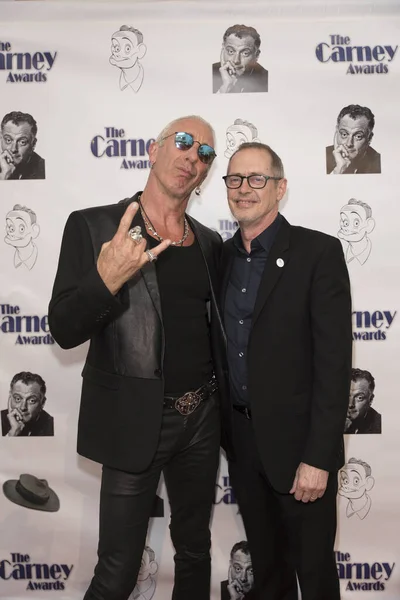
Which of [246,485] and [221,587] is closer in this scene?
[246,485]

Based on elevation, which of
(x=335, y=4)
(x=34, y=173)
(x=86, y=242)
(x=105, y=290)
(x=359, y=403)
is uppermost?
(x=335, y=4)

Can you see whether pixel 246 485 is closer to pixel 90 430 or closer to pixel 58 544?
pixel 90 430

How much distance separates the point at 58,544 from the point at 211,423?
4.70 ft

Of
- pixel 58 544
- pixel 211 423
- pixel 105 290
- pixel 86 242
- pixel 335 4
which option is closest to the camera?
pixel 105 290

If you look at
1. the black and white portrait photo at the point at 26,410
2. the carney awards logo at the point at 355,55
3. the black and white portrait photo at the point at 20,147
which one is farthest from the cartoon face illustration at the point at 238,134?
the black and white portrait photo at the point at 26,410

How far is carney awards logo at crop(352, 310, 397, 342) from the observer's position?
2.94 metres

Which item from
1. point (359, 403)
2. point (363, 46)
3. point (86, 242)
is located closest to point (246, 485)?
point (359, 403)

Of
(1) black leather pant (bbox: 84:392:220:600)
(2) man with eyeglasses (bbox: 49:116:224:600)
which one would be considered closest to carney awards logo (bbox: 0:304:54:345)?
(2) man with eyeglasses (bbox: 49:116:224:600)

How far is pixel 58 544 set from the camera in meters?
3.05

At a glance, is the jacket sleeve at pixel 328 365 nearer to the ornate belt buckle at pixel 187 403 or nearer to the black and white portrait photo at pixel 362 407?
the ornate belt buckle at pixel 187 403

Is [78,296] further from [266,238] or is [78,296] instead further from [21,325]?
[21,325]

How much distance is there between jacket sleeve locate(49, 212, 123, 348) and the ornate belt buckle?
0.43 meters

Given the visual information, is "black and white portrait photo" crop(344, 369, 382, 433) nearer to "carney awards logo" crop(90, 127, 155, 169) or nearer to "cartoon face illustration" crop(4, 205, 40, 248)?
"carney awards logo" crop(90, 127, 155, 169)

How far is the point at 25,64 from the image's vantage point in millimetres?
2879
